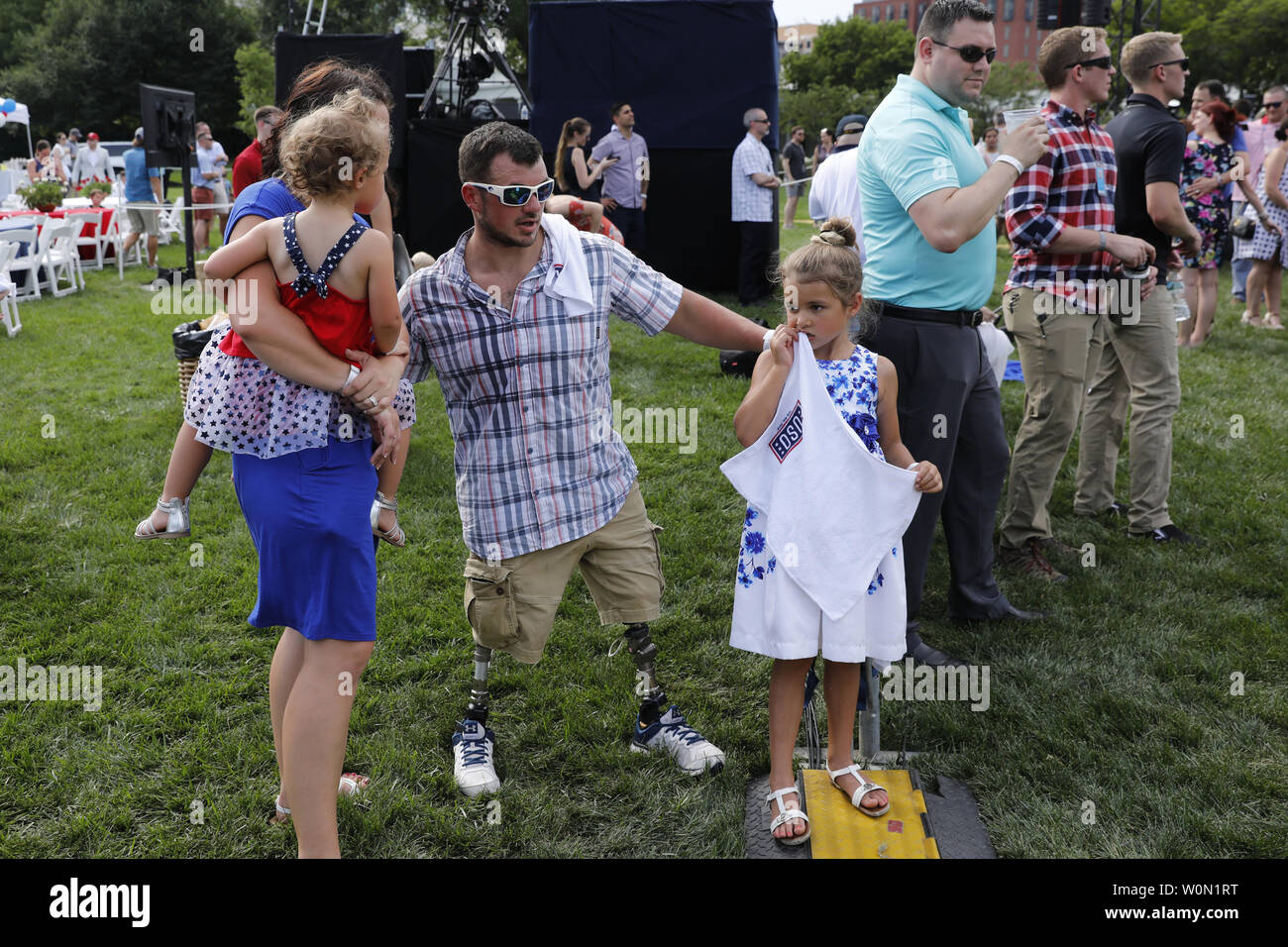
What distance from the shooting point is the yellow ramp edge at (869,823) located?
2625 mm

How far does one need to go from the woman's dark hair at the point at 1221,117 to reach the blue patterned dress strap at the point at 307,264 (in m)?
8.20

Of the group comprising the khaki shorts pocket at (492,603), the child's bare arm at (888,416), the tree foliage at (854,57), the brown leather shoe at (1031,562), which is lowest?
the brown leather shoe at (1031,562)

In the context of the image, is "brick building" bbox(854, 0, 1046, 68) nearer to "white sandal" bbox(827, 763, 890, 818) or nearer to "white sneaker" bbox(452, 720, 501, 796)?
"white sneaker" bbox(452, 720, 501, 796)

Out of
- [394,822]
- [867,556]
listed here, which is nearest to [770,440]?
[867,556]

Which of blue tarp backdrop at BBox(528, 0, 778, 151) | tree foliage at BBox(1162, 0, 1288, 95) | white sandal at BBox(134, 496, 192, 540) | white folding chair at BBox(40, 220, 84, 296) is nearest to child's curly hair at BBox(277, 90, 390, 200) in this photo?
white sandal at BBox(134, 496, 192, 540)

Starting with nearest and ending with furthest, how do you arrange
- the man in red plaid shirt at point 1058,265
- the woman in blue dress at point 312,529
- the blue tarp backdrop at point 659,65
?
the woman in blue dress at point 312,529 → the man in red plaid shirt at point 1058,265 → the blue tarp backdrop at point 659,65

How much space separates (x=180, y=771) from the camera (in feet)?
10.5

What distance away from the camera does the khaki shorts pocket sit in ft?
9.91

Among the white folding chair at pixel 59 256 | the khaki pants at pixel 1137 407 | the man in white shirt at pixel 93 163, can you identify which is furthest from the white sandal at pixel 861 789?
the man in white shirt at pixel 93 163

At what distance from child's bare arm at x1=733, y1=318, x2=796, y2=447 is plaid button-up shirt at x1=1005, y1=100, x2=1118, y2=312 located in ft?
6.86

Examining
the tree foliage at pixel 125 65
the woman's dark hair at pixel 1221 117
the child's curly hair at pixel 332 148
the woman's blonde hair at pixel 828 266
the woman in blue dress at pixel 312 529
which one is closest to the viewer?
the child's curly hair at pixel 332 148

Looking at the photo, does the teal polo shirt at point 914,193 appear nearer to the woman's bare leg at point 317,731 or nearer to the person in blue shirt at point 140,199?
the woman's bare leg at point 317,731

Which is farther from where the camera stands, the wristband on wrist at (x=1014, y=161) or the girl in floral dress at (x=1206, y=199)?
the girl in floral dress at (x=1206, y=199)

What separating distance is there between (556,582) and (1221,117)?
776 cm
